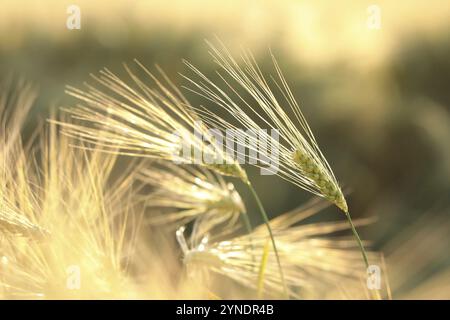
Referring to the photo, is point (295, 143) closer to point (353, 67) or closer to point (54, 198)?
point (54, 198)

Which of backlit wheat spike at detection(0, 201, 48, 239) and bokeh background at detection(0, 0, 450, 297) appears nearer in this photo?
backlit wheat spike at detection(0, 201, 48, 239)

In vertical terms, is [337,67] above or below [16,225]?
above

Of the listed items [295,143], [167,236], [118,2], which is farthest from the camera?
[118,2]

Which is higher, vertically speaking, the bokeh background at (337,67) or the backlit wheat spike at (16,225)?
the bokeh background at (337,67)

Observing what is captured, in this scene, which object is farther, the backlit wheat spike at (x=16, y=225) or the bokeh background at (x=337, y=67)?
the bokeh background at (x=337, y=67)

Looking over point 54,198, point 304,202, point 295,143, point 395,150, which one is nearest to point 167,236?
point 304,202

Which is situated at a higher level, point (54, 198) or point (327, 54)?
point (327, 54)

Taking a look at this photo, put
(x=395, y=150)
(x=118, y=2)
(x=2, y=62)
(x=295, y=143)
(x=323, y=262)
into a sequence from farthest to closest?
1. (x=118, y=2)
2. (x=2, y=62)
3. (x=395, y=150)
4. (x=323, y=262)
5. (x=295, y=143)

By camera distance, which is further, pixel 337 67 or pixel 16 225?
pixel 337 67
